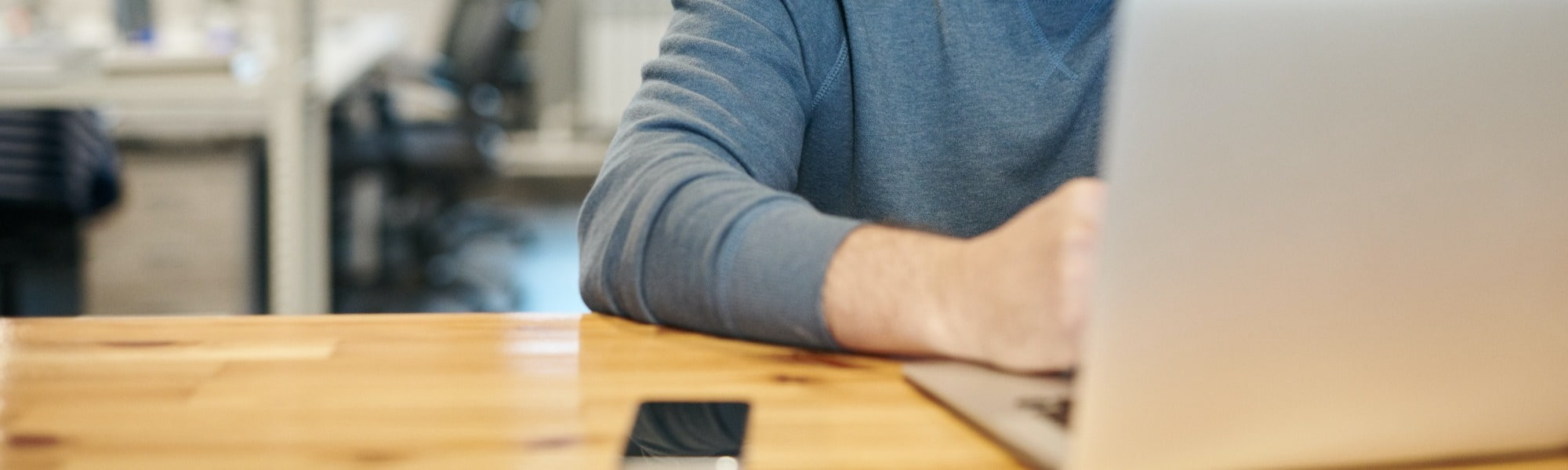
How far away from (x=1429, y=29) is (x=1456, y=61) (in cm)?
2

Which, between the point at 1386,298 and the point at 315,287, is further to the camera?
the point at 315,287

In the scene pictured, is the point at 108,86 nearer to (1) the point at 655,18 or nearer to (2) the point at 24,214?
(2) the point at 24,214

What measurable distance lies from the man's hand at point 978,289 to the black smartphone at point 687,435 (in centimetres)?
10

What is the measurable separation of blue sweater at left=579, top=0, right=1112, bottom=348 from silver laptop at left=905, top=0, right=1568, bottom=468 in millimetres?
336

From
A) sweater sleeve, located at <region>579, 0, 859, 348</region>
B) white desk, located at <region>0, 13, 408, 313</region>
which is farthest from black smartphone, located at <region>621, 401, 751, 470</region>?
white desk, located at <region>0, 13, 408, 313</region>

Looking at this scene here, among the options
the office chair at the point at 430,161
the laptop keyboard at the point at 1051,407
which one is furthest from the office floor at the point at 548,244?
the laptop keyboard at the point at 1051,407

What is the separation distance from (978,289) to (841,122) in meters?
0.47

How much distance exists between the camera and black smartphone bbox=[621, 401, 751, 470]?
0.51m

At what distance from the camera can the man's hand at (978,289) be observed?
559 millimetres

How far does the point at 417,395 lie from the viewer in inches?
24.0

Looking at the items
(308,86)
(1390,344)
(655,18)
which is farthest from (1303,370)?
(655,18)

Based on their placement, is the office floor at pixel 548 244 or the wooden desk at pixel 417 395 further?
the office floor at pixel 548 244

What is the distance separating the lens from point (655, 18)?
5.34 metres

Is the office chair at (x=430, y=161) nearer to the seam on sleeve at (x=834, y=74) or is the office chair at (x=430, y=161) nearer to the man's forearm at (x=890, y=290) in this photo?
the seam on sleeve at (x=834, y=74)
